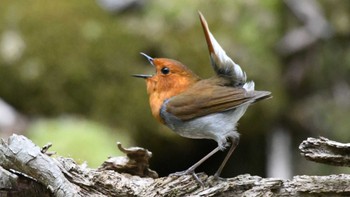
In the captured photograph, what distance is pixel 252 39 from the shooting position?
19.3ft

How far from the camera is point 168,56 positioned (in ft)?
18.4

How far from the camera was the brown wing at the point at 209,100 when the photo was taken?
3.26m

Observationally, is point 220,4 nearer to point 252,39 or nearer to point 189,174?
point 252,39

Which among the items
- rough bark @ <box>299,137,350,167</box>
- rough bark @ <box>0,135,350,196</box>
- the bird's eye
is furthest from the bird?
rough bark @ <box>299,137,350,167</box>

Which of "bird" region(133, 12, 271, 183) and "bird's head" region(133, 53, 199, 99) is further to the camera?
"bird's head" region(133, 53, 199, 99)

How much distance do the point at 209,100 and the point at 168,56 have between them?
233cm

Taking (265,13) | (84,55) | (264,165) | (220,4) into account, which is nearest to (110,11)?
(84,55)

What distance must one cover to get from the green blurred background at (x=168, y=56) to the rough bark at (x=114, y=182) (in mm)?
2034

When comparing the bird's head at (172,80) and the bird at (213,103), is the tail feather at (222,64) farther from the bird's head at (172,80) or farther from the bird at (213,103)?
the bird's head at (172,80)

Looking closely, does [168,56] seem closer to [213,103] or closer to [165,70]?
[165,70]

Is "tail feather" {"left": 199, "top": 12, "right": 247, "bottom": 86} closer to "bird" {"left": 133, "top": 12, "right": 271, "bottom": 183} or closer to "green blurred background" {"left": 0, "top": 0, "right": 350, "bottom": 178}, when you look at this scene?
"bird" {"left": 133, "top": 12, "right": 271, "bottom": 183}

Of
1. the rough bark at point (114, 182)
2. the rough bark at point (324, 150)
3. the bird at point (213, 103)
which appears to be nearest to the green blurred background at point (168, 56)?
the bird at point (213, 103)

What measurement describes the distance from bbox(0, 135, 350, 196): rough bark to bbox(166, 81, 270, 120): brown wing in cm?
36

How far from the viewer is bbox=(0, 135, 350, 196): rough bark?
2709mm
